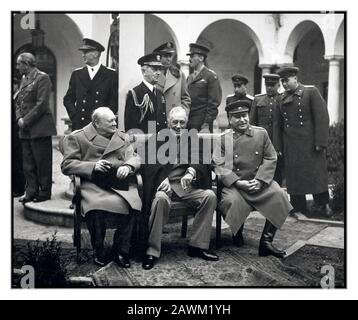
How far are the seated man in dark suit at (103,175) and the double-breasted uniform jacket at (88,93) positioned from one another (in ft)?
2.48

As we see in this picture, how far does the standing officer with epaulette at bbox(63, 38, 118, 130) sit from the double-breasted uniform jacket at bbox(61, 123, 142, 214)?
2.49 ft

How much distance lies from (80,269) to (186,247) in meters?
1.06

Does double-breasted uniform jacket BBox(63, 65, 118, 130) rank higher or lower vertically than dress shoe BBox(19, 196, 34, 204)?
higher

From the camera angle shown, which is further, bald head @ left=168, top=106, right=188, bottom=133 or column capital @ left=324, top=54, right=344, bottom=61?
column capital @ left=324, top=54, right=344, bottom=61

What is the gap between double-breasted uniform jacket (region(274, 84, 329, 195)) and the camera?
5602 millimetres

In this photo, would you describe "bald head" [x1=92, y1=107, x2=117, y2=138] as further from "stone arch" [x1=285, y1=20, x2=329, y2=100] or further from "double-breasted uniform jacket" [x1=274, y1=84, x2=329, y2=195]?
"stone arch" [x1=285, y1=20, x2=329, y2=100]

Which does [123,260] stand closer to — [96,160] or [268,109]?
[96,160]

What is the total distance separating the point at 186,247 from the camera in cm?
485

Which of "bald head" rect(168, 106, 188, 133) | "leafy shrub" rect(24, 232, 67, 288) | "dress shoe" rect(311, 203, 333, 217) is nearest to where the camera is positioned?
"leafy shrub" rect(24, 232, 67, 288)

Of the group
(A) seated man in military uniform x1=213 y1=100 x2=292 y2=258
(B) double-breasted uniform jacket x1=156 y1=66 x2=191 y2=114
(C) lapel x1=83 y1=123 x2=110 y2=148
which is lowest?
(A) seated man in military uniform x1=213 y1=100 x2=292 y2=258

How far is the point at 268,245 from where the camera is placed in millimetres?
4672

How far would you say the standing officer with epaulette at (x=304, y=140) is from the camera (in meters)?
5.60

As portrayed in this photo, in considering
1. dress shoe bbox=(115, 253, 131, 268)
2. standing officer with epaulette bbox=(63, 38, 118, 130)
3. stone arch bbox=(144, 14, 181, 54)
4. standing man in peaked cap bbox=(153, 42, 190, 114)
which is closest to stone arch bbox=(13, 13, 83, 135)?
stone arch bbox=(144, 14, 181, 54)
